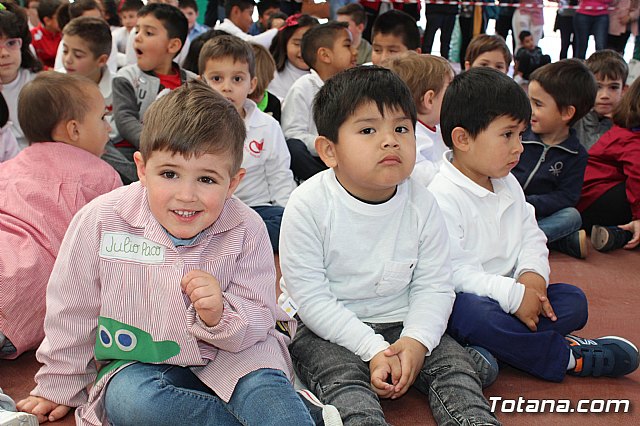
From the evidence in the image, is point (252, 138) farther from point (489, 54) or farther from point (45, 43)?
point (45, 43)

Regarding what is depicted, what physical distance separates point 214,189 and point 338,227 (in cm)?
37

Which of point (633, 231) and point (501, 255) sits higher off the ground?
point (501, 255)

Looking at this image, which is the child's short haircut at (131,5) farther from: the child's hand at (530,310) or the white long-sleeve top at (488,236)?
the child's hand at (530,310)

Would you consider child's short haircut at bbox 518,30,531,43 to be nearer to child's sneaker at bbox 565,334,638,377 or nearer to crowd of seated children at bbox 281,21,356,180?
crowd of seated children at bbox 281,21,356,180

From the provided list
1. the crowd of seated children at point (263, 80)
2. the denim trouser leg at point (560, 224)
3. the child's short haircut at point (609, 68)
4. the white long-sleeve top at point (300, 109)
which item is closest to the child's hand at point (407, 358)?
the denim trouser leg at point (560, 224)

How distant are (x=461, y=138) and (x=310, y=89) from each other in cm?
143

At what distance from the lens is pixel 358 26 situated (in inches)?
196

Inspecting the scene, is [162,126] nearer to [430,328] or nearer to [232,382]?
[232,382]

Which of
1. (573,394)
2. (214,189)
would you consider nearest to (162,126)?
(214,189)

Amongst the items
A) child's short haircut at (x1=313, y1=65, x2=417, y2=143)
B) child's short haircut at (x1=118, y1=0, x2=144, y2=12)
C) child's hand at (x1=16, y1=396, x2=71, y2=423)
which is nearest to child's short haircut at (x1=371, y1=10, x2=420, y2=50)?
child's short haircut at (x1=118, y1=0, x2=144, y2=12)

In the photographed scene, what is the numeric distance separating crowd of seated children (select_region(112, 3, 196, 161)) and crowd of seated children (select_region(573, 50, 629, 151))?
1847 millimetres

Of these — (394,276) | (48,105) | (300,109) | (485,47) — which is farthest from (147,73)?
(394,276)

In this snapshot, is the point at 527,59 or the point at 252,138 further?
the point at 527,59

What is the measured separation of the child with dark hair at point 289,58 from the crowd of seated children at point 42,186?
195cm
